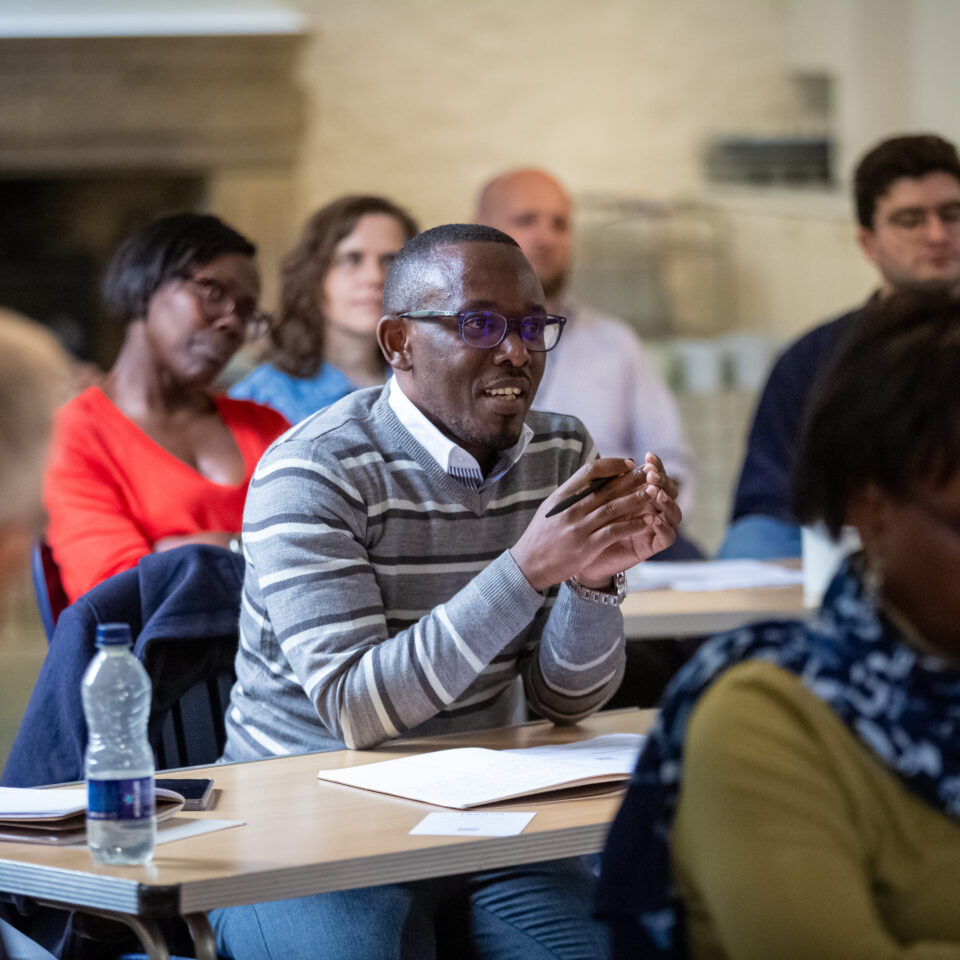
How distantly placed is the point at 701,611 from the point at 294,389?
1168mm

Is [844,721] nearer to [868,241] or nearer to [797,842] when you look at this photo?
[797,842]

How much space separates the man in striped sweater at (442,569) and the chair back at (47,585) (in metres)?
0.59

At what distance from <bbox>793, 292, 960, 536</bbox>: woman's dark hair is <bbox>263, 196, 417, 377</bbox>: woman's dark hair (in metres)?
2.31

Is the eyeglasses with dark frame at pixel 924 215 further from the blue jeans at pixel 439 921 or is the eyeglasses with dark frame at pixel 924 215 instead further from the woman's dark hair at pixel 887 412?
the woman's dark hair at pixel 887 412

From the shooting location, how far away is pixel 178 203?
6461 mm

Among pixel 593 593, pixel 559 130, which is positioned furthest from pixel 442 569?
pixel 559 130

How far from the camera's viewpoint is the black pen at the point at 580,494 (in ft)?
5.54

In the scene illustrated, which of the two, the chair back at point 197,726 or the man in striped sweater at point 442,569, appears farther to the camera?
the chair back at point 197,726

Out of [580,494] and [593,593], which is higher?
[580,494]

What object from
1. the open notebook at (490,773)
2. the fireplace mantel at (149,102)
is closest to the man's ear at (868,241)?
the open notebook at (490,773)

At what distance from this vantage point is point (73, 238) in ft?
21.3

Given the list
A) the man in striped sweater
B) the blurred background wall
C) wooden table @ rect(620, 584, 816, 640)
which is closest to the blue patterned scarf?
the man in striped sweater

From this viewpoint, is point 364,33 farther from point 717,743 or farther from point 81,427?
point 717,743

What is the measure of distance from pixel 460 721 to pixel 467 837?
20.4 inches
